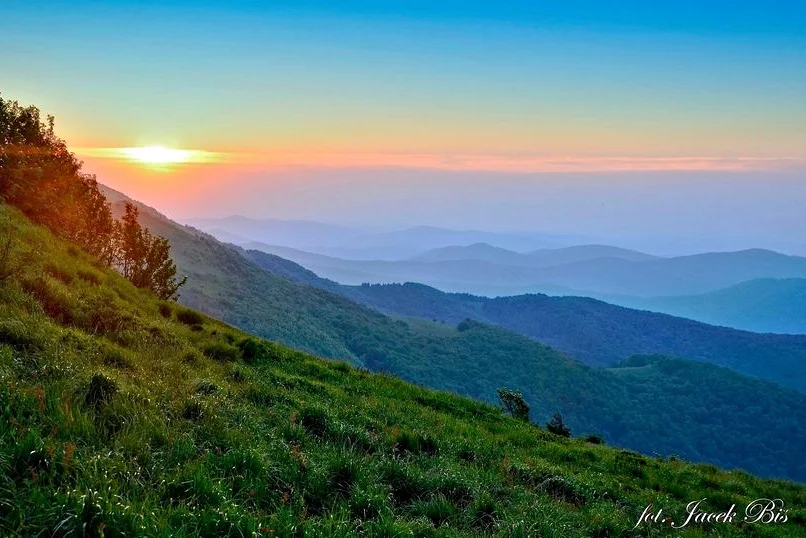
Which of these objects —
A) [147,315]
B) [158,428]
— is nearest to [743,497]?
[158,428]

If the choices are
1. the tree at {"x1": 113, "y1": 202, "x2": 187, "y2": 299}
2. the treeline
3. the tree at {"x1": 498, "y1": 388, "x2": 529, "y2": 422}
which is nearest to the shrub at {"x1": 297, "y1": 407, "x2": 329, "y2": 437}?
the tree at {"x1": 498, "y1": 388, "x2": 529, "y2": 422}

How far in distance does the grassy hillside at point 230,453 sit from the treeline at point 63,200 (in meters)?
9.29

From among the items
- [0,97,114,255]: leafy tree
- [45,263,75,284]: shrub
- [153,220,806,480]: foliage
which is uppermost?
[0,97,114,255]: leafy tree

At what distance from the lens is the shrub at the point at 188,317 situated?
1897cm

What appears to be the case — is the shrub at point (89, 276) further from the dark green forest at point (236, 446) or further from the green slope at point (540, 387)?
the green slope at point (540, 387)

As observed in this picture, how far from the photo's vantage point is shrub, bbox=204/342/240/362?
15883mm

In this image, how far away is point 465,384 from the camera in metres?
184

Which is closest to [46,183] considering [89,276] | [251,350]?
[89,276]

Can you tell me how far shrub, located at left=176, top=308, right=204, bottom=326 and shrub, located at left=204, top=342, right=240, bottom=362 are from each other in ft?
8.86

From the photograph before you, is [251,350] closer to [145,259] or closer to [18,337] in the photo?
[18,337]

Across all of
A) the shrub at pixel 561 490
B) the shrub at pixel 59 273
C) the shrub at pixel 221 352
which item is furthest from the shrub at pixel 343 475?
the shrub at pixel 59 273

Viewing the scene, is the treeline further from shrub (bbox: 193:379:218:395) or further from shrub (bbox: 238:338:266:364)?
shrub (bbox: 193:379:218:395)

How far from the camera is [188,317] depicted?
63.7 feet

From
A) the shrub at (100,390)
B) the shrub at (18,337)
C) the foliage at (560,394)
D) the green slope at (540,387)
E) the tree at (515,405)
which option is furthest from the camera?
the foliage at (560,394)
